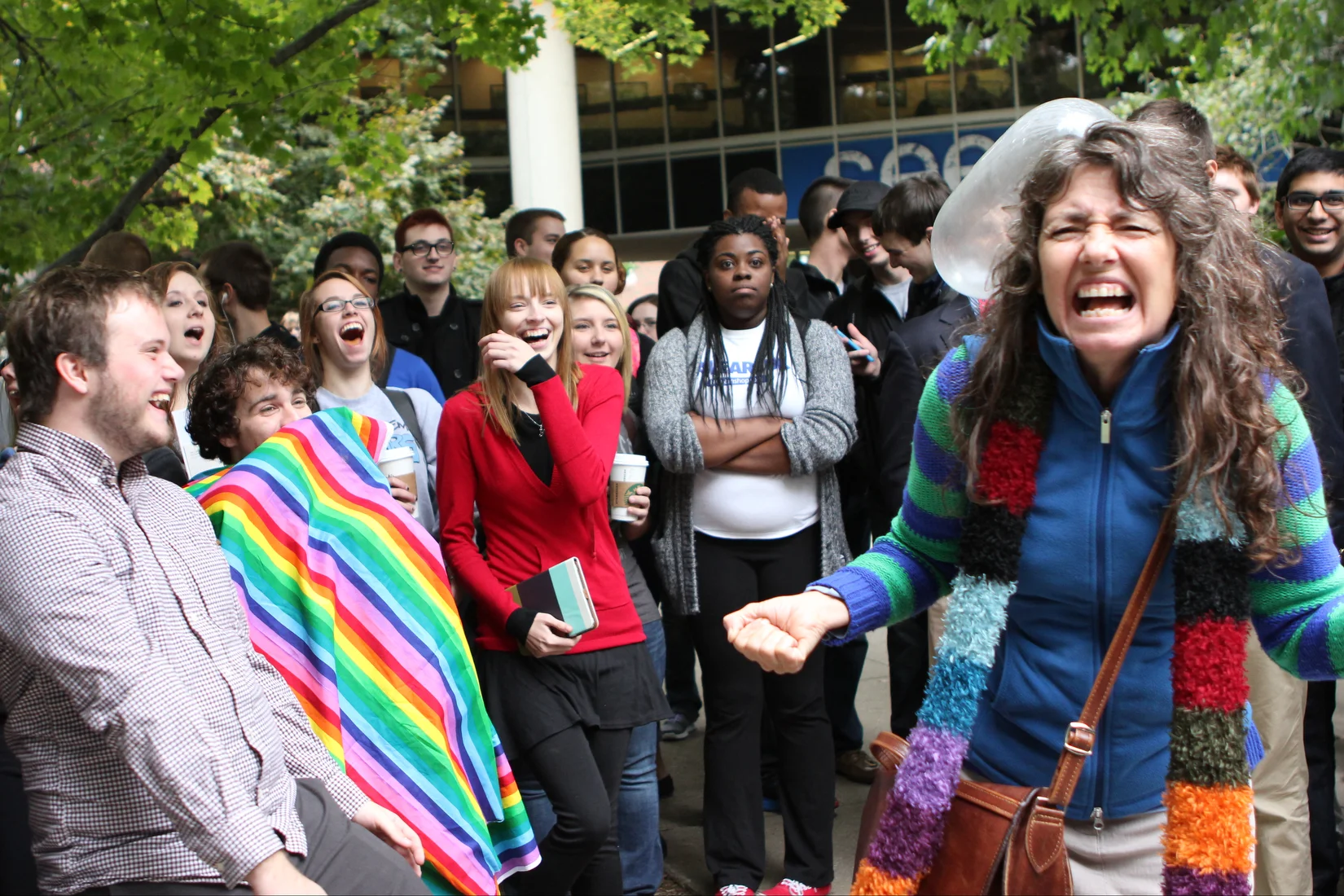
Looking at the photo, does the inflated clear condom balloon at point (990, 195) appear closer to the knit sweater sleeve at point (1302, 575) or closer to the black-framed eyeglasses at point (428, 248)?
the knit sweater sleeve at point (1302, 575)

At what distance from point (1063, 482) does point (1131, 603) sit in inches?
9.7

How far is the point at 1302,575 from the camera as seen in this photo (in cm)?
234

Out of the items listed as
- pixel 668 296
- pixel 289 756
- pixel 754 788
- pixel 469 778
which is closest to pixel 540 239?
pixel 668 296

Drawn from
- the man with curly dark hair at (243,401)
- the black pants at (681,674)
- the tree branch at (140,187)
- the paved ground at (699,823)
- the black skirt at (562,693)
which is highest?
the tree branch at (140,187)

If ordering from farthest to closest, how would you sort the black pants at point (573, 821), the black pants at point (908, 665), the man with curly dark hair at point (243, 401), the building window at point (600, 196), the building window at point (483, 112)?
the building window at point (600, 196) → the building window at point (483, 112) → the black pants at point (908, 665) → the black pants at point (573, 821) → the man with curly dark hair at point (243, 401)

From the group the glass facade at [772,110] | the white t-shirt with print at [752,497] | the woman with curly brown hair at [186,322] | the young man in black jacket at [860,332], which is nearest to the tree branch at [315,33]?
the woman with curly brown hair at [186,322]

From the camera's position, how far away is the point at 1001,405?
8.09 ft

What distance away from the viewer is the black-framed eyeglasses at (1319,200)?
4793mm

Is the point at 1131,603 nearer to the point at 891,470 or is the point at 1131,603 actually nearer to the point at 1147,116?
the point at 1147,116

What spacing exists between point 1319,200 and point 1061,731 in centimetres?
329

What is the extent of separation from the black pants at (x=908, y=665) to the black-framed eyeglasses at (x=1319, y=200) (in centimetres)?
216

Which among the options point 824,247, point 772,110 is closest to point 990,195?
point 824,247

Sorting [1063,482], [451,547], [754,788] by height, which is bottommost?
[754,788]

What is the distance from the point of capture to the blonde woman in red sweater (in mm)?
4012
